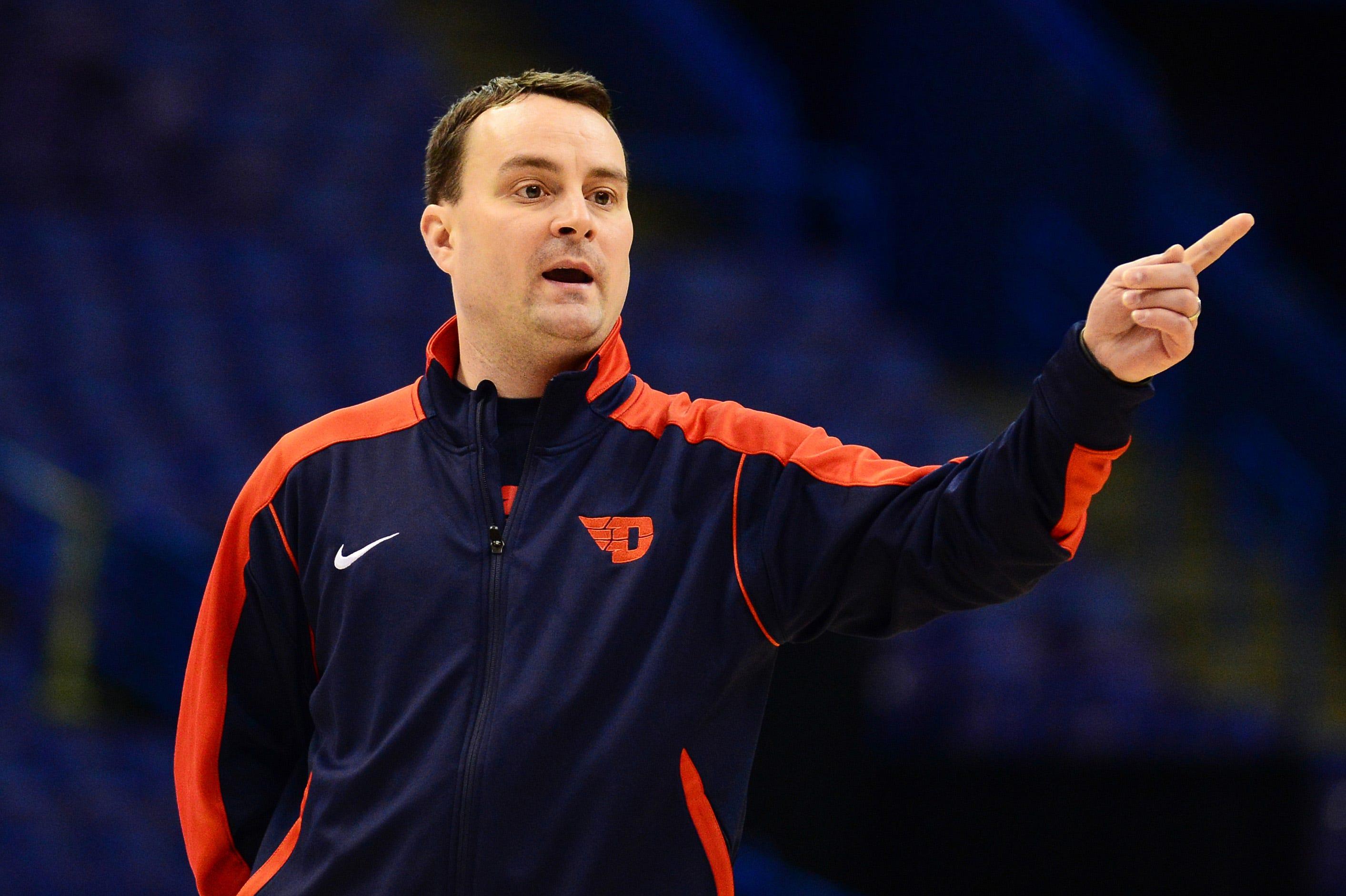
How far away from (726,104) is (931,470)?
5785 millimetres

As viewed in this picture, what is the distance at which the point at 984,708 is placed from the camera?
5.68m

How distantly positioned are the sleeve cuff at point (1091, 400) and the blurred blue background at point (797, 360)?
1.93 metres

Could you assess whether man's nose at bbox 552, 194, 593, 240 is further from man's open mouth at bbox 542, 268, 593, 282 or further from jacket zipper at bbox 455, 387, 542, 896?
jacket zipper at bbox 455, 387, 542, 896

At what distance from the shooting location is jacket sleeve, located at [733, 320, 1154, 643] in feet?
5.18

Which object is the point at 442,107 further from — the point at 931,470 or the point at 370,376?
the point at 931,470

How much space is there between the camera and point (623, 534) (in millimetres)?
1863

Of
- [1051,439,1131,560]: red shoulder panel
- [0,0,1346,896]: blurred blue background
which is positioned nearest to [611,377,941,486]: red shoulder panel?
[1051,439,1131,560]: red shoulder panel

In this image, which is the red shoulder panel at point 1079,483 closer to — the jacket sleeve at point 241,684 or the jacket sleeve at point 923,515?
the jacket sleeve at point 923,515

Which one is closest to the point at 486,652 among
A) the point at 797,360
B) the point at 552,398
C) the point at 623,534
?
the point at 623,534

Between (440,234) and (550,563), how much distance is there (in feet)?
1.94

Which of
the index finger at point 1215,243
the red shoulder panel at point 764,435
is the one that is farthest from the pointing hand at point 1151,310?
the red shoulder panel at point 764,435

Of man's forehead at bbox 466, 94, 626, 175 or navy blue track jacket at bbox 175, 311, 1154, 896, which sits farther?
man's forehead at bbox 466, 94, 626, 175

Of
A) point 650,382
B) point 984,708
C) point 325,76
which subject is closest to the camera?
point 984,708

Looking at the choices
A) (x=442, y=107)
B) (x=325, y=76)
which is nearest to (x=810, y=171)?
(x=442, y=107)
